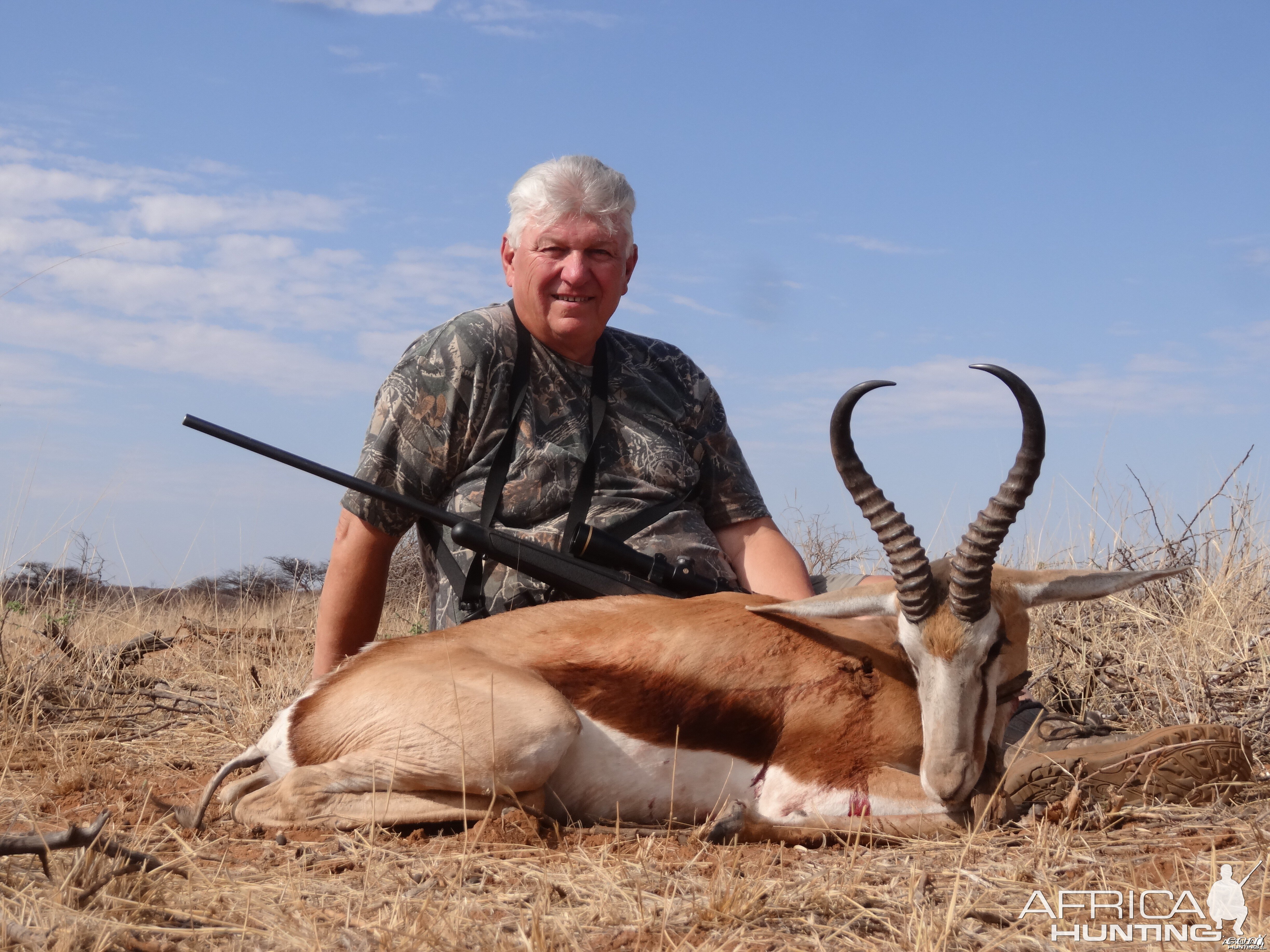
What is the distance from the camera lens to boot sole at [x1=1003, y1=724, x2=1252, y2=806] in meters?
4.10

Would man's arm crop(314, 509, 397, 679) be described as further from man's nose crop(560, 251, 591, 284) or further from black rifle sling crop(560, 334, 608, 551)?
man's nose crop(560, 251, 591, 284)

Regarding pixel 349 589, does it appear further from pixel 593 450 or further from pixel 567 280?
pixel 567 280

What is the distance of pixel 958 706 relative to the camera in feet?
12.4

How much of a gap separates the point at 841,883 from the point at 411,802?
5.23 feet

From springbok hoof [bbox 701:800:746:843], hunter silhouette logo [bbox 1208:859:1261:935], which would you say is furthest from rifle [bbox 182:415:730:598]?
hunter silhouette logo [bbox 1208:859:1261:935]

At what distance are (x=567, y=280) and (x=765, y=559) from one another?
189 centimetres

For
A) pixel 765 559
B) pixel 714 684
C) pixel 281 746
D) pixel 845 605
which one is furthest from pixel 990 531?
pixel 281 746

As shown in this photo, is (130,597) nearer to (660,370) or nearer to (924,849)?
(660,370)

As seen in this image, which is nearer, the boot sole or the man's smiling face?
the boot sole

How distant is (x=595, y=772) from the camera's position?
4.01m

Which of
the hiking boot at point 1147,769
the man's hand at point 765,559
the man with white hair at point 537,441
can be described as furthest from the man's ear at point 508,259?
the hiking boot at point 1147,769

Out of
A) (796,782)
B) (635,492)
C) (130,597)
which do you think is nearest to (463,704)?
(796,782)

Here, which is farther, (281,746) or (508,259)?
(508,259)

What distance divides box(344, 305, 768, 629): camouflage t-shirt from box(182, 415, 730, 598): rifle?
0.17 meters
